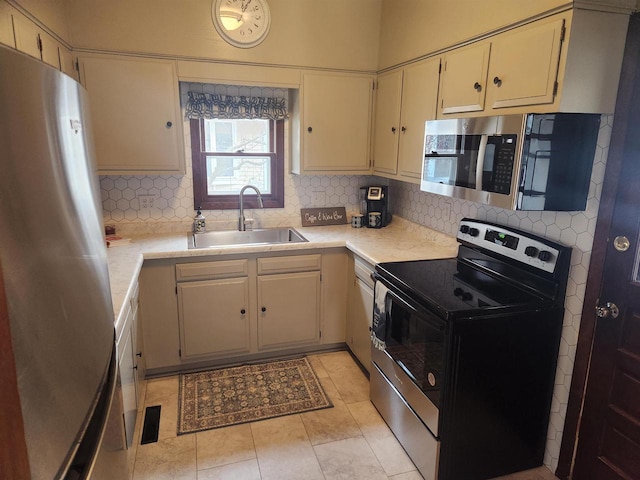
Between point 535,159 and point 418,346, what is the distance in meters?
0.99

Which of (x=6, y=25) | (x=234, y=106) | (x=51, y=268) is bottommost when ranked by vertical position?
(x=51, y=268)

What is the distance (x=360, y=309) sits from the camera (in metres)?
2.93

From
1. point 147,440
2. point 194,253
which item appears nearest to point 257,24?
point 194,253

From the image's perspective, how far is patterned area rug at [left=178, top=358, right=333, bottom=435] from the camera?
8.20 feet

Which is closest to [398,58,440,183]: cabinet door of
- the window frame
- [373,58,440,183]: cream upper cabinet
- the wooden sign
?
[373,58,440,183]: cream upper cabinet

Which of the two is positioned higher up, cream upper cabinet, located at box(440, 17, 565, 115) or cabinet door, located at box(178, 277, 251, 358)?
cream upper cabinet, located at box(440, 17, 565, 115)

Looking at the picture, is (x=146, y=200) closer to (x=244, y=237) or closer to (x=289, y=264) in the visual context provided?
(x=244, y=237)

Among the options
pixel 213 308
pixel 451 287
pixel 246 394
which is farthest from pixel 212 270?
pixel 451 287

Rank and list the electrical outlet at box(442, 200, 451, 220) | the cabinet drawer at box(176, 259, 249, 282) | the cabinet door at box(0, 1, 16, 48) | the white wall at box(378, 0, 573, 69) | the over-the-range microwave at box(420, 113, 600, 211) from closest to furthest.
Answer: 1. the cabinet door at box(0, 1, 16, 48)
2. the over-the-range microwave at box(420, 113, 600, 211)
3. the white wall at box(378, 0, 573, 69)
4. the cabinet drawer at box(176, 259, 249, 282)
5. the electrical outlet at box(442, 200, 451, 220)

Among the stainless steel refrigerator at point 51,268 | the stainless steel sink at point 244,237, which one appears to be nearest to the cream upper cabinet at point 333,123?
the stainless steel sink at point 244,237

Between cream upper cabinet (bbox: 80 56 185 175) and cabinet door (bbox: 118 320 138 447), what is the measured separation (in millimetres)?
1216

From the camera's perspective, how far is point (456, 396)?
1887 millimetres

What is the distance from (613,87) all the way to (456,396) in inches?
56.2

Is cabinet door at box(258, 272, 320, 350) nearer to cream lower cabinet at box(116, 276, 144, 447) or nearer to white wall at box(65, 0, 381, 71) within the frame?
cream lower cabinet at box(116, 276, 144, 447)
